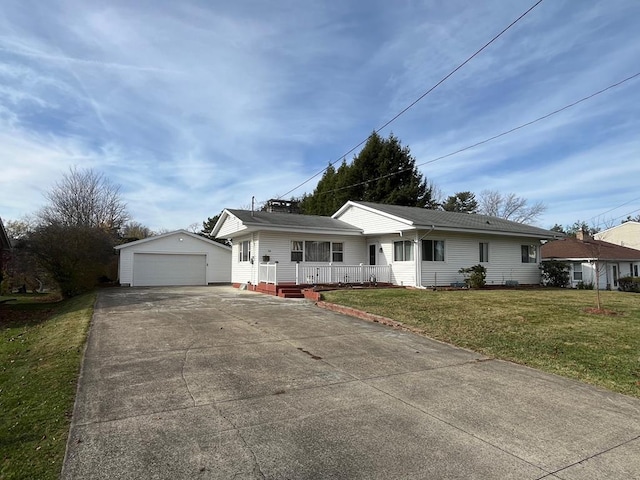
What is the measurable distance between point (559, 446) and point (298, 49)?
12.5m

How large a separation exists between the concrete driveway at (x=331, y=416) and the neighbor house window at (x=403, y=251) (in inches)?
412

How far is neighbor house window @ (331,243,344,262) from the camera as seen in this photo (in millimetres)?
19962

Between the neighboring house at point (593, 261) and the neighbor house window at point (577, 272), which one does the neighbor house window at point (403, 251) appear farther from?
the neighbor house window at point (577, 272)

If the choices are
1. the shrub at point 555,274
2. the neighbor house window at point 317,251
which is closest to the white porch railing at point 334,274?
the neighbor house window at point 317,251

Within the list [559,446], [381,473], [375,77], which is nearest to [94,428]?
[381,473]

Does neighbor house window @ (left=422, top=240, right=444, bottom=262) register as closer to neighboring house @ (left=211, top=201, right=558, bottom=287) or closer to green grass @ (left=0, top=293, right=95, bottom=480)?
neighboring house @ (left=211, top=201, right=558, bottom=287)

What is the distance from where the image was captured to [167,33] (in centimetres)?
1077

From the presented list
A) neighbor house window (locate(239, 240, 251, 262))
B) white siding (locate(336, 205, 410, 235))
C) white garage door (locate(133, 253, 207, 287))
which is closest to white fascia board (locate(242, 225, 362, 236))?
white siding (locate(336, 205, 410, 235))

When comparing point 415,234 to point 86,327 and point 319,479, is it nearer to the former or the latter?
point 86,327

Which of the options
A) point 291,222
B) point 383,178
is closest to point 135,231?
point 383,178

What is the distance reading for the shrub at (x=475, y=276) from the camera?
18094mm

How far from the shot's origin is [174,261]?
1051 inches

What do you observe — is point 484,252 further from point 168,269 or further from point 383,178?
point 168,269

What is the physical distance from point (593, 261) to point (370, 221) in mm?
15788
